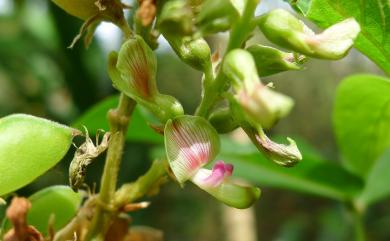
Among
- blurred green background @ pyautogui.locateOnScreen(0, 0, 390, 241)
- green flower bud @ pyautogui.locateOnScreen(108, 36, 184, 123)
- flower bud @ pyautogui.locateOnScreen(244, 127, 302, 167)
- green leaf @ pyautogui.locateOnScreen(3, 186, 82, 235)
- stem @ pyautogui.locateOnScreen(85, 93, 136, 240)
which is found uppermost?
green flower bud @ pyautogui.locateOnScreen(108, 36, 184, 123)

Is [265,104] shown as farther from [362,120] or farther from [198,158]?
[362,120]

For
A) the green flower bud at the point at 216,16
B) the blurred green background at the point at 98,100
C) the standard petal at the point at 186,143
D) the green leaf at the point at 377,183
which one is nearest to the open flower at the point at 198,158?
the standard petal at the point at 186,143

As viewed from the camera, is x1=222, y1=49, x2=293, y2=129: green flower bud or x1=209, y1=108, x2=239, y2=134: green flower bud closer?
x1=222, y1=49, x2=293, y2=129: green flower bud

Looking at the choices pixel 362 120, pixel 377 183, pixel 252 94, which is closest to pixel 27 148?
pixel 252 94

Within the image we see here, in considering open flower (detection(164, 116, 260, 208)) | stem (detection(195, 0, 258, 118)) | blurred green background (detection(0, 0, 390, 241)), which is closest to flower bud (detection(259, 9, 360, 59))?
stem (detection(195, 0, 258, 118))

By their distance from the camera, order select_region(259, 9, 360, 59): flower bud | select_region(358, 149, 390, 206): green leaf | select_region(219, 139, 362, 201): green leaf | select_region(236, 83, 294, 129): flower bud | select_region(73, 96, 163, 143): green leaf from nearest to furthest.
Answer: select_region(236, 83, 294, 129): flower bud < select_region(259, 9, 360, 59): flower bud < select_region(73, 96, 163, 143): green leaf < select_region(219, 139, 362, 201): green leaf < select_region(358, 149, 390, 206): green leaf

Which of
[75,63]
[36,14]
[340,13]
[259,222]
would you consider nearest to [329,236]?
[75,63]

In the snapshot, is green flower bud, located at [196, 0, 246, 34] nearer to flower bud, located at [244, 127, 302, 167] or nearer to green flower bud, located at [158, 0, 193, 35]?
green flower bud, located at [158, 0, 193, 35]

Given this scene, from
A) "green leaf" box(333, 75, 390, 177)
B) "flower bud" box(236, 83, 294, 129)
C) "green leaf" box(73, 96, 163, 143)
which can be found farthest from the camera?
"green leaf" box(73, 96, 163, 143)
